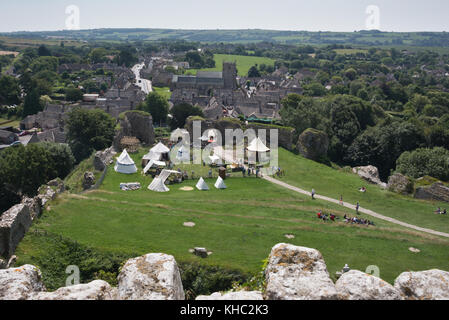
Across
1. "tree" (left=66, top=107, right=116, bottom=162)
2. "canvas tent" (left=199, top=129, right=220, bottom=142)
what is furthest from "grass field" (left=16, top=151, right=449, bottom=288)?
"tree" (left=66, top=107, right=116, bottom=162)

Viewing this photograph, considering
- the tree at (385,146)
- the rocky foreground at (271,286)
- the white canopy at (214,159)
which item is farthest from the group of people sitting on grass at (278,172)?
the rocky foreground at (271,286)

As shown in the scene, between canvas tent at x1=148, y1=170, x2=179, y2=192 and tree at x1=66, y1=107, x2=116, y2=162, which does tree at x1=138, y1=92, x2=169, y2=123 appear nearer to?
tree at x1=66, y1=107, x2=116, y2=162

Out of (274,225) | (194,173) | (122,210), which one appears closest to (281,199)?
(274,225)

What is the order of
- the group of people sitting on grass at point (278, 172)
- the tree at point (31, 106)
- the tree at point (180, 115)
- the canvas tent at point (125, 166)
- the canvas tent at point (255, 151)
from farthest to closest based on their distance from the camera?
the tree at point (31, 106) → the tree at point (180, 115) → the canvas tent at point (255, 151) → the group of people sitting on grass at point (278, 172) → the canvas tent at point (125, 166)

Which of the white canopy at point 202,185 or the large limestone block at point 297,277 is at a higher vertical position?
the large limestone block at point 297,277

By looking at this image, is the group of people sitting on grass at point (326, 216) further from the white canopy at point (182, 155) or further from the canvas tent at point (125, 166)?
the canvas tent at point (125, 166)
